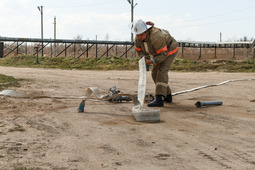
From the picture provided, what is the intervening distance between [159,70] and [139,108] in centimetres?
167

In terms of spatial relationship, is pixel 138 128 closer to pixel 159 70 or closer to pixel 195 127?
pixel 195 127

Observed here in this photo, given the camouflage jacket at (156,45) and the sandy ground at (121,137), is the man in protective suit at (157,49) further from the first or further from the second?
the sandy ground at (121,137)

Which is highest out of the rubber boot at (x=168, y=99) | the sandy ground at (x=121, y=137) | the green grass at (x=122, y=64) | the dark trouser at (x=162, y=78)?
the green grass at (x=122, y=64)

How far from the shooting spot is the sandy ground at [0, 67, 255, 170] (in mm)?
3209

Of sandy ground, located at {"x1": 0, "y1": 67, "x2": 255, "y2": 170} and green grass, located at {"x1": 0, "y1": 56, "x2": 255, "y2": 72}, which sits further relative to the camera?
green grass, located at {"x1": 0, "y1": 56, "x2": 255, "y2": 72}

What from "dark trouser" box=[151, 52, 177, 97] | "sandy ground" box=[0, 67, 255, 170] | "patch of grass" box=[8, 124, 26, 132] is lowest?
"sandy ground" box=[0, 67, 255, 170]

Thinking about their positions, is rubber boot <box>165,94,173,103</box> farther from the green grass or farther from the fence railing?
the fence railing

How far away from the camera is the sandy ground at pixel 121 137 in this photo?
3.21 m

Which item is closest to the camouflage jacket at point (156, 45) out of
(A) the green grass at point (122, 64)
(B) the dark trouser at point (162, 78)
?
(B) the dark trouser at point (162, 78)

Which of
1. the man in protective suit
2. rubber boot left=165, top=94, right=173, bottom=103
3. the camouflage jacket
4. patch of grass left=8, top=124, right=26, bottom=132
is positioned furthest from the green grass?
patch of grass left=8, top=124, right=26, bottom=132

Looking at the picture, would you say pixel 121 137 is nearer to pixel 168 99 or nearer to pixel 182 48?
pixel 168 99

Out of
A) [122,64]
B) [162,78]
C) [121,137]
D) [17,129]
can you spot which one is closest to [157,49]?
[162,78]

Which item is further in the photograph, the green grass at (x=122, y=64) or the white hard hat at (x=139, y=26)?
the green grass at (x=122, y=64)

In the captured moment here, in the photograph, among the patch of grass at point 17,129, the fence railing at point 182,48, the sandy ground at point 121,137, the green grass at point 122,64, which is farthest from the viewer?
the fence railing at point 182,48
